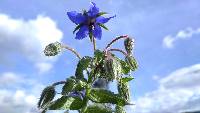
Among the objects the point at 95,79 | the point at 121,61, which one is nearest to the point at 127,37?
the point at 121,61

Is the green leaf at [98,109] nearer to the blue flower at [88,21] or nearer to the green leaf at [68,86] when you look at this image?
the green leaf at [68,86]

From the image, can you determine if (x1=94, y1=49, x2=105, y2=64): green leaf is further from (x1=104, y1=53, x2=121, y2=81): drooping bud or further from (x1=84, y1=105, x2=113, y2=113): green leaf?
(x1=84, y1=105, x2=113, y2=113): green leaf

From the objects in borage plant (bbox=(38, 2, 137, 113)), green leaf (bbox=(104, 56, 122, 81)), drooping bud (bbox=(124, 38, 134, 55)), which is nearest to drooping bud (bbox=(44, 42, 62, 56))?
borage plant (bbox=(38, 2, 137, 113))

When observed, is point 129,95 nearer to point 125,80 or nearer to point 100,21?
point 125,80

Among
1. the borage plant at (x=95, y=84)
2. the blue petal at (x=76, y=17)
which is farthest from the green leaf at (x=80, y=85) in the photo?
the blue petal at (x=76, y=17)

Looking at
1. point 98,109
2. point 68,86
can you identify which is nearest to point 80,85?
point 68,86
